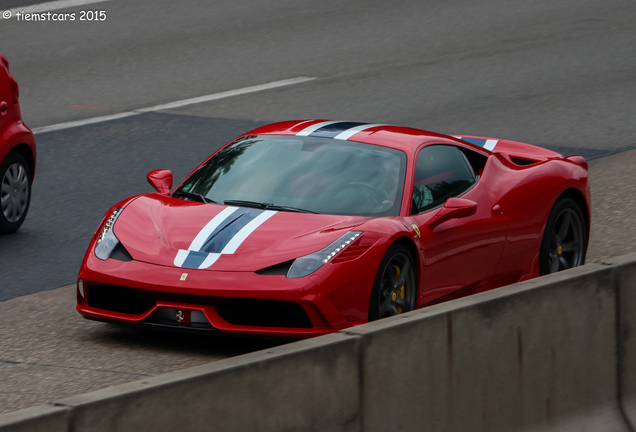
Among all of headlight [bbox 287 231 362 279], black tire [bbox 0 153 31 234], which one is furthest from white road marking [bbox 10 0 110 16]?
headlight [bbox 287 231 362 279]

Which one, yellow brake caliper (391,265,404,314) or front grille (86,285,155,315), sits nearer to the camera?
front grille (86,285,155,315)

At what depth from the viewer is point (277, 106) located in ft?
46.3

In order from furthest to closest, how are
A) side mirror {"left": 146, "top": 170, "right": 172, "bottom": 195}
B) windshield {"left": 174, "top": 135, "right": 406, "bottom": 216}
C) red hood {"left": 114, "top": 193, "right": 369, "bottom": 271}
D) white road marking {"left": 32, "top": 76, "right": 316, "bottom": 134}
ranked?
1. white road marking {"left": 32, "top": 76, "right": 316, "bottom": 134}
2. side mirror {"left": 146, "top": 170, "right": 172, "bottom": 195}
3. windshield {"left": 174, "top": 135, "right": 406, "bottom": 216}
4. red hood {"left": 114, "top": 193, "right": 369, "bottom": 271}

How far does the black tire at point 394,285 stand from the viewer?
253 inches

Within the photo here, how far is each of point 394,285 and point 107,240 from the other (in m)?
1.62

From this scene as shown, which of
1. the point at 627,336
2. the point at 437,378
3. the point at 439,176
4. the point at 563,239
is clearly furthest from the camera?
the point at 563,239

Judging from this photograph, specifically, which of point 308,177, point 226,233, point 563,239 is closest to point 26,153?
point 308,177

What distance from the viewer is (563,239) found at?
834cm

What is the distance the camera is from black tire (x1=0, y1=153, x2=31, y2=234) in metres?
9.15

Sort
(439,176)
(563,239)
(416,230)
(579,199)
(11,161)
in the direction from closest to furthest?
(416,230) → (439,176) → (563,239) → (579,199) → (11,161)

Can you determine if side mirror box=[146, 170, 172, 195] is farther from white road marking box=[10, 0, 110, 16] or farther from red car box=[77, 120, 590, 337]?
white road marking box=[10, 0, 110, 16]

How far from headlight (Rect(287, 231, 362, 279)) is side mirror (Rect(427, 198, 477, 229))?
2.61ft

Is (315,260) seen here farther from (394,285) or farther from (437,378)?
(437,378)

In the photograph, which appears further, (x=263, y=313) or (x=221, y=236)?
(x=221, y=236)
